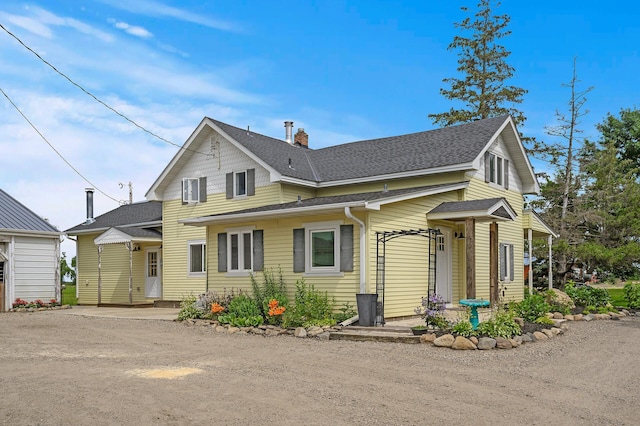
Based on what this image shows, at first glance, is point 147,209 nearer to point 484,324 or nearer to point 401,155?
point 401,155

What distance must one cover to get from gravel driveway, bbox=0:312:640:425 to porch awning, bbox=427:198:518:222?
12.9 feet

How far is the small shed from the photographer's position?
2316 cm

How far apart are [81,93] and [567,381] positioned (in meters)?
13.8

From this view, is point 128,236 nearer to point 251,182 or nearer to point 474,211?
point 251,182

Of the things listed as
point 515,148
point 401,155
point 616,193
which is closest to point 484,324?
point 401,155

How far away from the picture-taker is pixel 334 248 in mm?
15711

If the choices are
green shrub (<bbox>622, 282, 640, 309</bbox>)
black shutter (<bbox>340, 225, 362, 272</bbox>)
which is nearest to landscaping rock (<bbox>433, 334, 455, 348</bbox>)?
black shutter (<bbox>340, 225, 362, 272</bbox>)

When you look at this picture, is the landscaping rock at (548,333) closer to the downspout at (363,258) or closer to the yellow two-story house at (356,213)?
the yellow two-story house at (356,213)

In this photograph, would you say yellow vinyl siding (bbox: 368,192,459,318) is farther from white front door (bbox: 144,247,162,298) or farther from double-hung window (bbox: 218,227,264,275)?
white front door (bbox: 144,247,162,298)

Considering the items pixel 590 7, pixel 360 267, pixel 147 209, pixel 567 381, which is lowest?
pixel 567 381

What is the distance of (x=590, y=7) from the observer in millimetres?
17391

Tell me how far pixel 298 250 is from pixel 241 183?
5711 millimetres

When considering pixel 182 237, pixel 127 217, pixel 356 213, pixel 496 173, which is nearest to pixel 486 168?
pixel 496 173

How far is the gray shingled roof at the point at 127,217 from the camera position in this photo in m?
26.7
